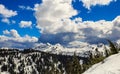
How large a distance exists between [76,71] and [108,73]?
92.7 meters

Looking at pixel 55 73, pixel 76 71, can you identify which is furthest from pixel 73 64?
pixel 55 73

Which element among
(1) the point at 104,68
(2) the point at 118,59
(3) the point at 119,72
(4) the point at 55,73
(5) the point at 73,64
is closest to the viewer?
(3) the point at 119,72

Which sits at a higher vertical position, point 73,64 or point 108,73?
point 73,64

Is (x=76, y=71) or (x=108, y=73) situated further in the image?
(x=76, y=71)

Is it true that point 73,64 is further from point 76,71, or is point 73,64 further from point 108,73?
point 108,73

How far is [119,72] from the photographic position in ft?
73.5

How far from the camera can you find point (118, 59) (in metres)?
26.3

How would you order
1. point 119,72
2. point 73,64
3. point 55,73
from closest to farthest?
point 119,72 < point 73,64 < point 55,73

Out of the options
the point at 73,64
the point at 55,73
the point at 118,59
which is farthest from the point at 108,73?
the point at 55,73

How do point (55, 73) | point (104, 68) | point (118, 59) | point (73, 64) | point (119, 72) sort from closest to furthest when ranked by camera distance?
point (119, 72), point (104, 68), point (118, 59), point (73, 64), point (55, 73)

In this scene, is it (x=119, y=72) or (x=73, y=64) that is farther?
(x=73, y=64)

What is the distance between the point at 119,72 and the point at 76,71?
92.7 metres

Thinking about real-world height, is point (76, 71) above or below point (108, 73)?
above

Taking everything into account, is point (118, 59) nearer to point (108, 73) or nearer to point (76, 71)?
point (108, 73)
